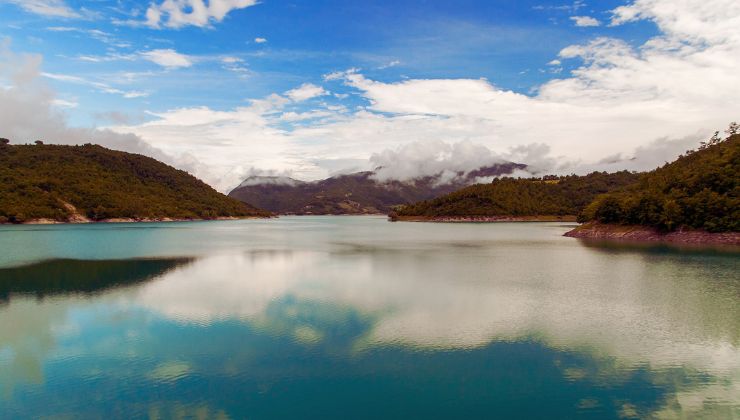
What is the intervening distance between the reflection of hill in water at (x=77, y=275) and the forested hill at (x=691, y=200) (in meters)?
79.4

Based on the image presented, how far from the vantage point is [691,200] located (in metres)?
73.6

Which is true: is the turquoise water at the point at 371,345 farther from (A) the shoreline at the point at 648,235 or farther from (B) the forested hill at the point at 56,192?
(B) the forested hill at the point at 56,192

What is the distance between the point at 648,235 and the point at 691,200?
30.7 ft

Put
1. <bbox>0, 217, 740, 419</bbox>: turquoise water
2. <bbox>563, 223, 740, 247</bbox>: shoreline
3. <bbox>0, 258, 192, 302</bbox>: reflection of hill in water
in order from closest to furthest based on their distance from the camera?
<bbox>0, 217, 740, 419</bbox>: turquoise water, <bbox>0, 258, 192, 302</bbox>: reflection of hill in water, <bbox>563, 223, 740, 247</bbox>: shoreline

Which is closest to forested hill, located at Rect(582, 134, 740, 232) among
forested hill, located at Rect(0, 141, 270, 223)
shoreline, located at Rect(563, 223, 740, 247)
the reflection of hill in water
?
shoreline, located at Rect(563, 223, 740, 247)

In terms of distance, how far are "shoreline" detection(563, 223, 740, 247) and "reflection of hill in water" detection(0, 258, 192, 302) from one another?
7850 centimetres

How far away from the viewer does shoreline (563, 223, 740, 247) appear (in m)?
70.4

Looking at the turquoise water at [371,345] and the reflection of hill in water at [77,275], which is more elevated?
the reflection of hill in water at [77,275]

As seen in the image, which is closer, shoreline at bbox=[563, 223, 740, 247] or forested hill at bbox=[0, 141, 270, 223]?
shoreline at bbox=[563, 223, 740, 247]

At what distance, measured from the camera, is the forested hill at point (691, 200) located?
71.2 meters

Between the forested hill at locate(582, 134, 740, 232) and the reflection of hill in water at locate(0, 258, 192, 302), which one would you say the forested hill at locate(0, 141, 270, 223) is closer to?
the reflection of hill in water at locate(0, 258, 192, 302)

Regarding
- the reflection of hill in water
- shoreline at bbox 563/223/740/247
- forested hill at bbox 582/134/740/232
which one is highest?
forested hill at bbox 582/134/740/232

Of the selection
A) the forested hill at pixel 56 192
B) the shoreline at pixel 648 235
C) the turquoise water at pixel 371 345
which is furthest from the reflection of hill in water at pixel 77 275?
the forested hill at pixel 56 192

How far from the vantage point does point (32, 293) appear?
104 ft
